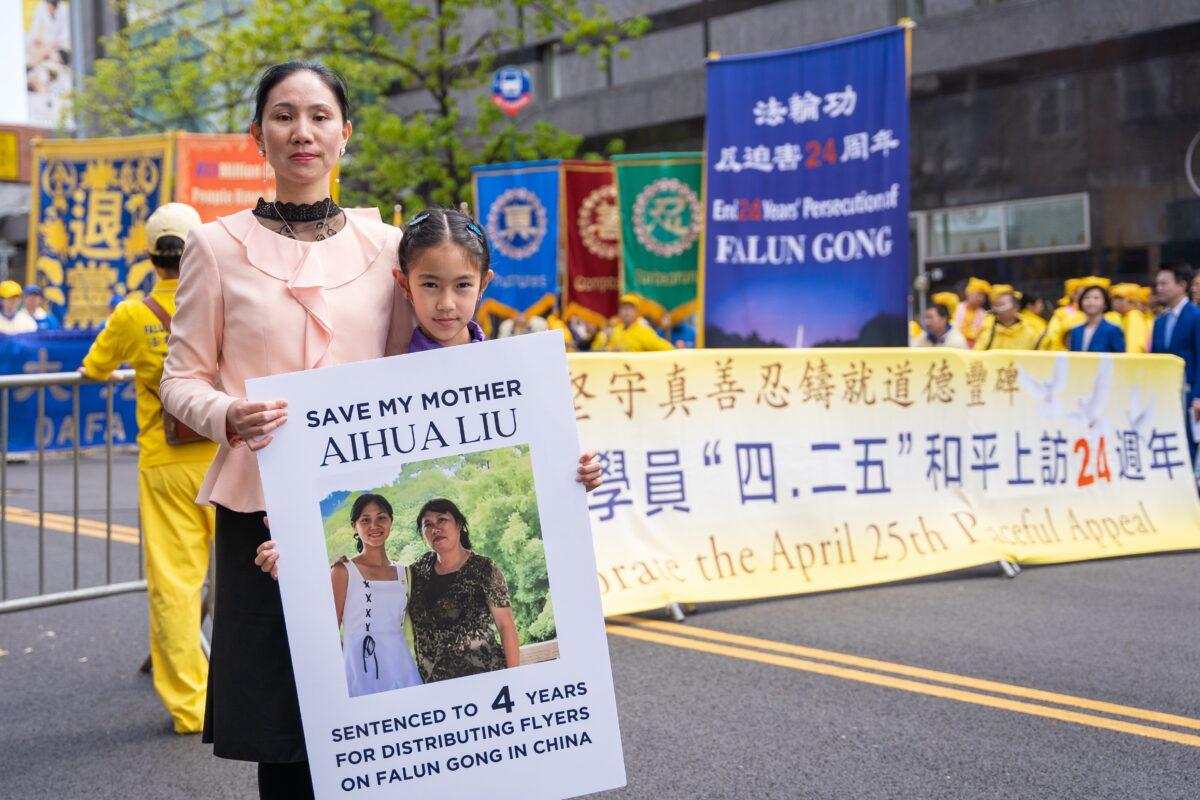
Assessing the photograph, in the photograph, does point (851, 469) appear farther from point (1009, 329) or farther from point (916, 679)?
point (1009, 329)

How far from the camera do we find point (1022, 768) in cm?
445

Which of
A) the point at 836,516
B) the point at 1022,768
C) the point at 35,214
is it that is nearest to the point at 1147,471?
the point at 836,516

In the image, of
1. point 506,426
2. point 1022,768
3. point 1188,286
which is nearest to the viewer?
point 506,426

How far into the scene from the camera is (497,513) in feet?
8.65

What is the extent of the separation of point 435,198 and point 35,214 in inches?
419

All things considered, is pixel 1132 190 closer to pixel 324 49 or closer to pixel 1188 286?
pixel 1188 286

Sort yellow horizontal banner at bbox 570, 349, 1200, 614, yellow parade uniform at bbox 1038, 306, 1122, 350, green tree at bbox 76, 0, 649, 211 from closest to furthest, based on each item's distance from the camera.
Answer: yellow horizontal banner at bbox 570, 349, 1200, 614 < yellow parade uniform at bbox 1038, 306, 1122, 350 < green tree at bbox 76, 0, 649, 211

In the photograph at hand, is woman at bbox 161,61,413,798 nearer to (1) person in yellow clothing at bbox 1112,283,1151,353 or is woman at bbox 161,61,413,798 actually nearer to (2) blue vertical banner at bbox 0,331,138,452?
(2) blue vertical banner at bbox 0,331,138,452

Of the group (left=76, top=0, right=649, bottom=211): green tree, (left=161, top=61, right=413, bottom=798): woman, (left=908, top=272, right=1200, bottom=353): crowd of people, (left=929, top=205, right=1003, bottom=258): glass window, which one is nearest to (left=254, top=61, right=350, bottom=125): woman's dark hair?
(left=161, top=61, right=413, bottom=798): woman

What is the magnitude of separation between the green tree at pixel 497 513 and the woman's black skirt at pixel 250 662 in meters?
0.39

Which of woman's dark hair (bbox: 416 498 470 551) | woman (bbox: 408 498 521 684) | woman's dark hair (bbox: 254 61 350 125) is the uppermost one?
woman's dark hair (bbox: 254 61 350 125)

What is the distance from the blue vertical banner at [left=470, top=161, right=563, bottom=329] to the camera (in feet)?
54.1

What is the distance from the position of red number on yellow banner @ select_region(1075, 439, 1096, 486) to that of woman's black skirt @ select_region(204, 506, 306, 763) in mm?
7065

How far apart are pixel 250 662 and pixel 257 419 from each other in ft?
1.93
